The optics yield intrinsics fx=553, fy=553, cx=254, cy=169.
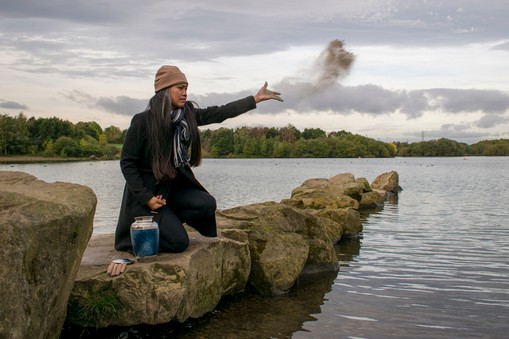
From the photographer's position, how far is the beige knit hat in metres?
8.25

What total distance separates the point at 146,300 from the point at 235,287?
250 cm

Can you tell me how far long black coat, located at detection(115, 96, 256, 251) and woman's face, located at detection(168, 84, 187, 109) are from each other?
403 mm

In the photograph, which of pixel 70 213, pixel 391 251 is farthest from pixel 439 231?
pixel 70 213

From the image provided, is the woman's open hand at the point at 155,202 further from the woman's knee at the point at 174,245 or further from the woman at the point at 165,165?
the woman's knee at the point at 174,245

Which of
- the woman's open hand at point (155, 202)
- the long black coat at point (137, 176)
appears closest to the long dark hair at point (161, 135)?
the long black coat at point (137, 176)

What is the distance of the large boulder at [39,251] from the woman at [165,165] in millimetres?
1365

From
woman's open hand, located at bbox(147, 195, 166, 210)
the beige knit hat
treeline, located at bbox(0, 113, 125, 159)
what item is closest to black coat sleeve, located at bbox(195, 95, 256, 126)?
the beige knit hat

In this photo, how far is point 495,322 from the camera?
890cm

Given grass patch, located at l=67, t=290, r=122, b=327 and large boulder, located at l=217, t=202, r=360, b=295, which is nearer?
grass patch, located at l=67, t=290, r=122, b=327

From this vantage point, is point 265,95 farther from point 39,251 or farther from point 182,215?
point 39,251

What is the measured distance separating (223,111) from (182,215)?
1.79 metres

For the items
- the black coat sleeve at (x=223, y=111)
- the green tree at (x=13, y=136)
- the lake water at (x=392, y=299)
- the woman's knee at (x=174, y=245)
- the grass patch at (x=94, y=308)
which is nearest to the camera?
the grass patch at (x=94, y=308)

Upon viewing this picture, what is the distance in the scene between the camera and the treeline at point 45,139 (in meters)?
158

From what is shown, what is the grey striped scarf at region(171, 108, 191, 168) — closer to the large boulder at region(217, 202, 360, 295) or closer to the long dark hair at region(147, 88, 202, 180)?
the long dark hair at region(147, 88, 202, 180)
